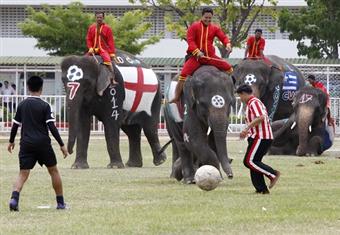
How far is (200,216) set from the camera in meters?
12.9

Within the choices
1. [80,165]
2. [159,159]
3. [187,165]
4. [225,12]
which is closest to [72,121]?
[80,165]

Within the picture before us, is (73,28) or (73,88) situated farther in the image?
(73,28)

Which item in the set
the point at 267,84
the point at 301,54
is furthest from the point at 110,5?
the point at 267,84

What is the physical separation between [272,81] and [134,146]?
415cm

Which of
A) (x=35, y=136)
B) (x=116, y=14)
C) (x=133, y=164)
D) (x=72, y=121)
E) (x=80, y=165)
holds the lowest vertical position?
(x=116, y=14)

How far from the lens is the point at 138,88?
23.1 metres

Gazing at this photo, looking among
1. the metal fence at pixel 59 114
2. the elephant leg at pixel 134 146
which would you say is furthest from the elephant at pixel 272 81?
the metal fence at pixel 59 114

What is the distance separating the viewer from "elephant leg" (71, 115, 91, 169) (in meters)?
22.1

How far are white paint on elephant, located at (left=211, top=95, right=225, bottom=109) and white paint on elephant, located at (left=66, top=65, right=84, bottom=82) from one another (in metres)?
5.40

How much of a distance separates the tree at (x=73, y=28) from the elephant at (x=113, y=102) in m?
29.0

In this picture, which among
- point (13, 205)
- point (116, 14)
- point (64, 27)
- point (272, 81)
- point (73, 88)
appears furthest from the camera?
point (116, 14)

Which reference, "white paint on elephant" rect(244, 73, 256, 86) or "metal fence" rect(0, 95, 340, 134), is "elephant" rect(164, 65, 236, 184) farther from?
"metal fence" rect(0, 95, 340, 134)

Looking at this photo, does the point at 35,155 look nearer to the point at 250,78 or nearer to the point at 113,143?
the point at 113,143

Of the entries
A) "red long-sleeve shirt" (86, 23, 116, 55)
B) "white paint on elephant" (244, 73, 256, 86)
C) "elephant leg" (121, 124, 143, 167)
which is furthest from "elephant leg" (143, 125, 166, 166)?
"white paint on elephant" (244, 73, 256, 86)
